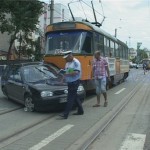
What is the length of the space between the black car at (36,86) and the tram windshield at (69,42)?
6.88 ft

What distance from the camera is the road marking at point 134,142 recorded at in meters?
7.74

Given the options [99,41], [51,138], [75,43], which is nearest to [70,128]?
[51,138]

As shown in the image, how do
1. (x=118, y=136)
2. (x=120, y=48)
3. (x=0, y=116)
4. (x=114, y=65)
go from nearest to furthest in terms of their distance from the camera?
(x=118, y=136)
(x=0, y=116)
(x=114, y=65)
(x=120, y=48)

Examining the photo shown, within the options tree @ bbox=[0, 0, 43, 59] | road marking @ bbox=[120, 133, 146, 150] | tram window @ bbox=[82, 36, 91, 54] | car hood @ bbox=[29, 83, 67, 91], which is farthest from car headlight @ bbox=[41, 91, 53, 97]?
tree @ bbox=[0, 0, 43, 59]

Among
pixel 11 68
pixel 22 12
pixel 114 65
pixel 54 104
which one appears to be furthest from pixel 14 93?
pixel 22 12

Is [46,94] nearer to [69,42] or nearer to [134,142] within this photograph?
[134,142]

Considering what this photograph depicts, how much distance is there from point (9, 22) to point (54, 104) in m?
33.3

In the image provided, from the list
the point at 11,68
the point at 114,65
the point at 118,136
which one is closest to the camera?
the point at 118,136

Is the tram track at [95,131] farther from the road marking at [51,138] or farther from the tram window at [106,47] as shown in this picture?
the tram window at [106,47]

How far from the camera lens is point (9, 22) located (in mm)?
43812

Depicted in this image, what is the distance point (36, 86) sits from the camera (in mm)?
12148

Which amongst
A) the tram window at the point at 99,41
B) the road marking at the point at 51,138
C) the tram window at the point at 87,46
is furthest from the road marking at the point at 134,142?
the tram window at the point at 99,41

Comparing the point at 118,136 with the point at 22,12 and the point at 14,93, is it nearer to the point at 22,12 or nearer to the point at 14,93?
the point at 14,93

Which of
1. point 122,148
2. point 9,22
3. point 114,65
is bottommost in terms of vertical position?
point 122,148
